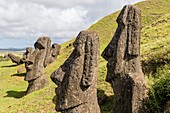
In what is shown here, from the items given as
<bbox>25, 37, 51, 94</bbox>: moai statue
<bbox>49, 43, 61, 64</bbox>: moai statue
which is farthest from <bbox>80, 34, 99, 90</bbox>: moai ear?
<bbox>49, 43, 61, 64</bbox>: moai statue

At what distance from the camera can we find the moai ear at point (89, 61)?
10.3 meters

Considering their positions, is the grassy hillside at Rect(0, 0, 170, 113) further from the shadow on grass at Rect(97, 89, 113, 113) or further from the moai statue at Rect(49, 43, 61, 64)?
the moai statue at Rect(49, 43, 61, 64)

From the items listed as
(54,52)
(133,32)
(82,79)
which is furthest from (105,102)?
(54,52)

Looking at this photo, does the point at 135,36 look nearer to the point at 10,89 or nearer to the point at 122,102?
the point at 122,102

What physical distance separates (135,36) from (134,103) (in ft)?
15.9

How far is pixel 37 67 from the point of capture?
26.2 metres

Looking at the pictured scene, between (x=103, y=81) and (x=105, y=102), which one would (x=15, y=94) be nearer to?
(x=103, y=81)

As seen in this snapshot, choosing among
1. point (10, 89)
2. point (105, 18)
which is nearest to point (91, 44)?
point (10, 89)

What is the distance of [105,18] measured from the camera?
6288 centimetres

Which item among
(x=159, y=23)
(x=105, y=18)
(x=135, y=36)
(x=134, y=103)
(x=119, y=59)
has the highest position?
(x=105, y=18)

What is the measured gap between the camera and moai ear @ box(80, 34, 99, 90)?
1031 centimetres

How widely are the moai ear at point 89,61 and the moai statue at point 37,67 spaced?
15894mm

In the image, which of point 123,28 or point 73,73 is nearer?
point 73,73

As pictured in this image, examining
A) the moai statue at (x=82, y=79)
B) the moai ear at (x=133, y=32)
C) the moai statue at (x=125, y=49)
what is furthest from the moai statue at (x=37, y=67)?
the moai statue at (x=82, y=79)
